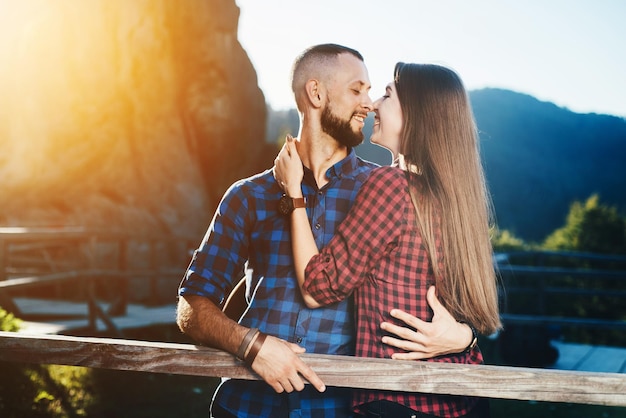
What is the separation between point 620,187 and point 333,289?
290ft

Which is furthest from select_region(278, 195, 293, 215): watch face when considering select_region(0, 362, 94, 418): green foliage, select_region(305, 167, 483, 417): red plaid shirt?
select_region(0, 362, 94, 418): green foliage

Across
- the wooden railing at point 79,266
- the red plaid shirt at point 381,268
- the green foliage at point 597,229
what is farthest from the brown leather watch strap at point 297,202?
the green foliage at point 597,229

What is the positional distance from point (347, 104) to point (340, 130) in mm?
107

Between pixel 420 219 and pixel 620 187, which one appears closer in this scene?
pixel 420 219

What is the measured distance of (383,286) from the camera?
1.96 meters

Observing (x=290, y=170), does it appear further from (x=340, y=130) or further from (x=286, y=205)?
(x=340, y=130)

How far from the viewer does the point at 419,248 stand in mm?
1940

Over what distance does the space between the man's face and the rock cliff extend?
42.6ft

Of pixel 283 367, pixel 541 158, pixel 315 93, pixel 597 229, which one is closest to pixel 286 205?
pixel 283 367

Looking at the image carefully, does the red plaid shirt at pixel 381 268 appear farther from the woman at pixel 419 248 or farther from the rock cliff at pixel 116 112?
the rock cliff at pixel 116 112

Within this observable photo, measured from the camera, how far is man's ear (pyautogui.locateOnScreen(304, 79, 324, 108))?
2.53 m

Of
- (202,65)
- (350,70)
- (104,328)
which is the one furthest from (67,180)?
(350,70)

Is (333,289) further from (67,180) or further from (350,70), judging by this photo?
(67,180)

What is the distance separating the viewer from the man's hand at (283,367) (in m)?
1.78
